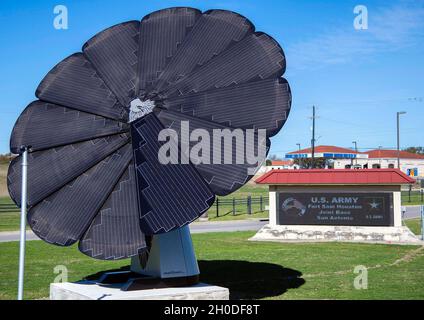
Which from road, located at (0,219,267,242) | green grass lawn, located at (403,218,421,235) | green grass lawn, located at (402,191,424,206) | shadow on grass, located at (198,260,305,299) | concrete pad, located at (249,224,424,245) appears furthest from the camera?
green grass lawn, located at (402,191,424,206)

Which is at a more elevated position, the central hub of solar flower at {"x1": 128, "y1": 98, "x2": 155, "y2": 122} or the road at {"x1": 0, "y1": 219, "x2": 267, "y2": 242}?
the central hub of solar flower at {"x1": 128, "y1": 98, "x2": 155, "y2": 122}

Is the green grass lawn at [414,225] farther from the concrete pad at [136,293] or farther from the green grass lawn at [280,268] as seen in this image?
the concrete pad at [136,293]

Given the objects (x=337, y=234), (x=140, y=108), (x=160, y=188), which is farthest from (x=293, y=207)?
(x=160, y=188)

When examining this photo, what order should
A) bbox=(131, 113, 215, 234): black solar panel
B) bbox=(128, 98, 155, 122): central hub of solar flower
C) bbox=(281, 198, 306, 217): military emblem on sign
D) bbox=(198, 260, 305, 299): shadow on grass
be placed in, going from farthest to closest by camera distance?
bbox=(281, 198, 306, 217): military emblem on sign, bbox=(198, 260, 305, 299): shadow on grass, bbox=(128, 98, 155, 122): central hub of solar flower, bbox=(131, 113, 215, 234): black solar panel

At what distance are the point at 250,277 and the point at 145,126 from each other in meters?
7.44

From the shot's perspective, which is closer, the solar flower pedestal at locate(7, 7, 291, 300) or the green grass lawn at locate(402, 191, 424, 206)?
the solar flower pedestal at locate(7, 7, 291, 300)

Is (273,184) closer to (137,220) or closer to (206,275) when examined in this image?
(206,275)

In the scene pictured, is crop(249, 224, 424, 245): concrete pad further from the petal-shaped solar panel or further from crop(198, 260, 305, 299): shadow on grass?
the petal-shaped solar panel

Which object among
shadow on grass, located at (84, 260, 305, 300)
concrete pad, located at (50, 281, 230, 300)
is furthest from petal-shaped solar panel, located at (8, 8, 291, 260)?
shadow on grass, located at (84, 260, 305, 300)

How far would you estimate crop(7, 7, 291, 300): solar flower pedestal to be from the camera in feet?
38.1

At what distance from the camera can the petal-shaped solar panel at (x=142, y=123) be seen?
38.1 feet

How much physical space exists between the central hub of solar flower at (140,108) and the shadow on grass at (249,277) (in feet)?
13.1

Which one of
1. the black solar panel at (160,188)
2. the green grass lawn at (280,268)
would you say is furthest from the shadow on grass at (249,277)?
the black solar panel at (160,188)
